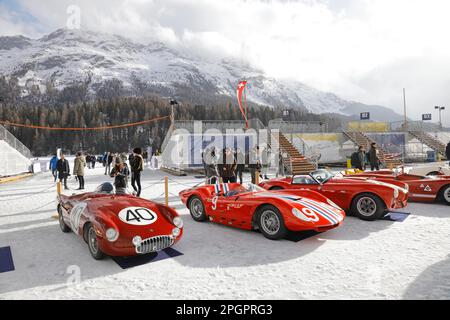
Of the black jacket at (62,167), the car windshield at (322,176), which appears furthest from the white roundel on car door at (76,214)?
the black jacket at (62,167)

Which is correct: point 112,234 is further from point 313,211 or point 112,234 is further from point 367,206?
point 367,206

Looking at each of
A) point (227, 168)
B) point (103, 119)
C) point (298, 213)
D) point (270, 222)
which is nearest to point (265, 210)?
point (270, 222)

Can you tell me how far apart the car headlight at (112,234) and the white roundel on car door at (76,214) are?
43.6 inches

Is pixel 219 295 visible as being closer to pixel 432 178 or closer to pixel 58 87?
pixel 432 178

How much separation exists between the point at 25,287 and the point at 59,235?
7.62ft

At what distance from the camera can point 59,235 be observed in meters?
5.41

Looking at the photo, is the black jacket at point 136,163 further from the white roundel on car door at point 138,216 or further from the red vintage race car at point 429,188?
the red vintage race car at point 429,188

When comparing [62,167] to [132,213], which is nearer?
[132,213]

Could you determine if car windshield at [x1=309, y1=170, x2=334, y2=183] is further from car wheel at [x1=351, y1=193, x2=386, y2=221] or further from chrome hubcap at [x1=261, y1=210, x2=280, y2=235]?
chrome hubcap at [x1=261, y1=210, x2=280, y2=235]

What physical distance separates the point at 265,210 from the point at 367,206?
2741 mm

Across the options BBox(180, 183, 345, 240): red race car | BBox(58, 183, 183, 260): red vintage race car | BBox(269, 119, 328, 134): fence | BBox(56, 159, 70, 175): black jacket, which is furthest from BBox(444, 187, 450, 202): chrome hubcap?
BBox(269, 119, 328, 134): fence

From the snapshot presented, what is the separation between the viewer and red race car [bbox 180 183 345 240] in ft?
15.2

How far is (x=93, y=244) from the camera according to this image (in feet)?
13.6

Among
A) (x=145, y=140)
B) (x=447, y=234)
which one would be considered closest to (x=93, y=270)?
(x=447, y=234)
